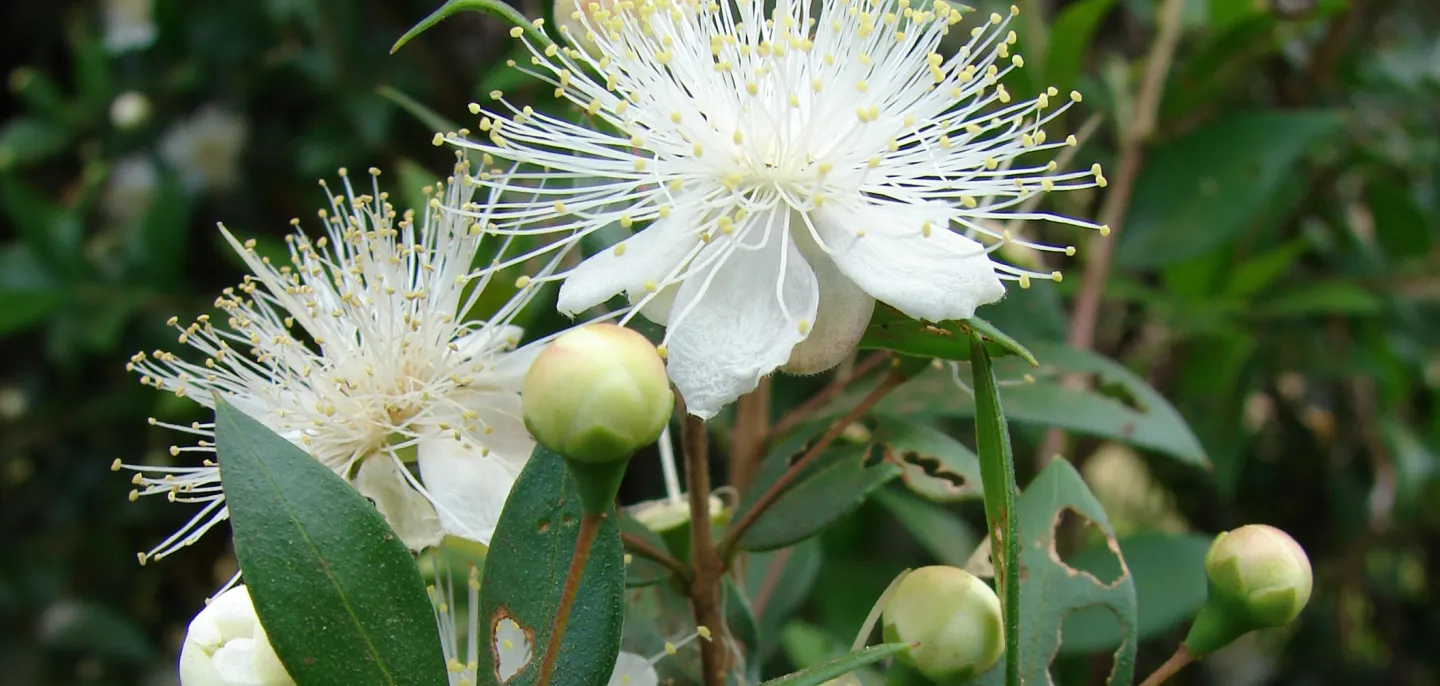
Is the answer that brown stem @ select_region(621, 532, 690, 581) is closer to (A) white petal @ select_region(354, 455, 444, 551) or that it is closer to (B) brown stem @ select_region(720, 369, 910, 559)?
(B) brown stem @ select_region(720, 369, 910, 559)

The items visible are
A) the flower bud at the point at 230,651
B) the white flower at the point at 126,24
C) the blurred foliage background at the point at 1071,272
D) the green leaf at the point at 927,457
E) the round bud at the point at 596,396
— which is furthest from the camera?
the white flower at the point at 126,24

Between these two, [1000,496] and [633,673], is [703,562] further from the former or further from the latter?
[1000,496]

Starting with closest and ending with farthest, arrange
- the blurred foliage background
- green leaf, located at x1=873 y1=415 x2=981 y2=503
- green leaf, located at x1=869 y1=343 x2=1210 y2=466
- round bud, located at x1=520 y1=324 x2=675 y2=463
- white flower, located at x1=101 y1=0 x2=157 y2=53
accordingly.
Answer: round bud, located at x1=520 y1=324 x2=675 y2=463, green leaf, located at x1=873 y1=415 x2=981 y2=503, green leaf, located at x1=869 y1=343 x2=1210 y2=466, the blurred foliage background, white flower, located at x1=101 y1=0 x2=157 y2=53

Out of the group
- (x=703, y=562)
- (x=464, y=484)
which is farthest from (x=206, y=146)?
(x=703, y=562)

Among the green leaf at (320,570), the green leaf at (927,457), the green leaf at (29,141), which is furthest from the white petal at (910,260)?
the green leaf at (29,141)

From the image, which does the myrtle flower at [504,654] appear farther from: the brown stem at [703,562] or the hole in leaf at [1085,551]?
the hole in leaf at [1085,551]

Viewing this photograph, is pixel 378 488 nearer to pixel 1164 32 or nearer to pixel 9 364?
pixel 1164 32

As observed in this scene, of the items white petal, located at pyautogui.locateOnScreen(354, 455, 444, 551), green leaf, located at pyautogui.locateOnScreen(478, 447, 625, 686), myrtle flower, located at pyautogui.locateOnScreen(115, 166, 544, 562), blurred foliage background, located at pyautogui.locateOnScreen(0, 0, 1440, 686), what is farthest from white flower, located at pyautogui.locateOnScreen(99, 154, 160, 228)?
green leaf, located at pyautogui.locateOnScreen(478, 447, 625, 686)
